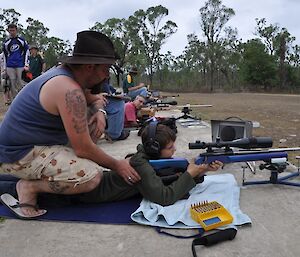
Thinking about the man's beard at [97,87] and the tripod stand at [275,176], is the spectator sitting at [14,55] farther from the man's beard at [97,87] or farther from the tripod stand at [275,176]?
the tripod stand at [275,176]

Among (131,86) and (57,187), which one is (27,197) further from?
(131,86)

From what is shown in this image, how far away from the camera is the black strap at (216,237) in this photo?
2014 mm

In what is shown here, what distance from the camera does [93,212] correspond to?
2494 millimetres

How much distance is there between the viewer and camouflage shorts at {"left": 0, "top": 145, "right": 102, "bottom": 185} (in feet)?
7.77

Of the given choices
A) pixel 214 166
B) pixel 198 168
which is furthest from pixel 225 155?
pixel 198 168

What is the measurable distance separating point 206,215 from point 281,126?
543cm

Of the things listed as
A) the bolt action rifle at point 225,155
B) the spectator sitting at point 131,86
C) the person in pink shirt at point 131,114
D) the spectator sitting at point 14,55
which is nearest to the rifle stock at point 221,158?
the bolt action rifle at point 225,155

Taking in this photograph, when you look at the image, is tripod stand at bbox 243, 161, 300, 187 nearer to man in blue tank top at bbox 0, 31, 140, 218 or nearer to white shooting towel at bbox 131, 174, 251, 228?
white shooting towel at bbox 131, 174, 251, 228

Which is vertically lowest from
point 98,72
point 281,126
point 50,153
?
point 281,126

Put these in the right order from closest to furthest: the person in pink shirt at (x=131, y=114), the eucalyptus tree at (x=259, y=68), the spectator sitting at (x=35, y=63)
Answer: the person in pink shirt at (x=131, y=114) < the spectator sitting at (x=35, y=63) < the eucalyptus tree at (x=259, y=68)

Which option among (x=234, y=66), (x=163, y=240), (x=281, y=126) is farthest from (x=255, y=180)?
(x=234, y=66)

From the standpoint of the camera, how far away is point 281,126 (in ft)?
23.5

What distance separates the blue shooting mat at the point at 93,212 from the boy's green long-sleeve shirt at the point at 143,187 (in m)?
0.06

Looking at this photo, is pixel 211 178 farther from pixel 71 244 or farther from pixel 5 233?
pixel 5 233
